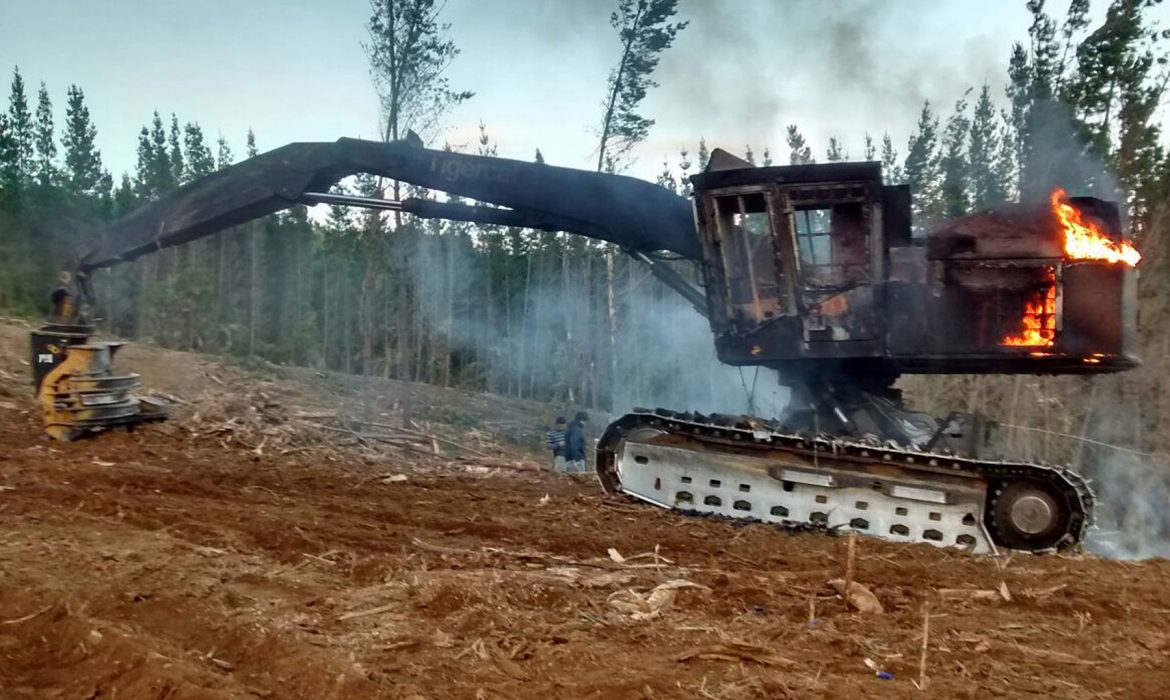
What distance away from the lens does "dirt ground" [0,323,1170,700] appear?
4.31 m

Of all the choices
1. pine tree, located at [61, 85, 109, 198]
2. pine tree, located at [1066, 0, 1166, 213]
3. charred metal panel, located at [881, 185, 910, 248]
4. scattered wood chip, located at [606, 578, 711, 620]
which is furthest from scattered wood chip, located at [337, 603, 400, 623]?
pine tree, located at [61, 85, 109, 198]

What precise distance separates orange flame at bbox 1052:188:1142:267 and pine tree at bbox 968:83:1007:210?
22230 millimetres

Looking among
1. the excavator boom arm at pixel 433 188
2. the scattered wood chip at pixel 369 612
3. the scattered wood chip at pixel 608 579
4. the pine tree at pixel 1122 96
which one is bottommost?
the scattered wood chip at pixel 608 579

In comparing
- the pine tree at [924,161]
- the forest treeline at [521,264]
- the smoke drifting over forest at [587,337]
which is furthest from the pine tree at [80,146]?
the pine tree at [924,161]

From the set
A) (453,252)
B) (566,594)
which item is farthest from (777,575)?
(453,252)

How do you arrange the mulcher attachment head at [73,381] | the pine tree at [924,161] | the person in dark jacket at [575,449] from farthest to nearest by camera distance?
the pine tree at [924,161], the person in dark jacket at [575,449], the mulcher attachment head at [73,381]

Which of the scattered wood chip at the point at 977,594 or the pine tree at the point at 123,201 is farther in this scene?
the pine tree at the point at 123,201

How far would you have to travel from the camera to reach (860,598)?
5887mm

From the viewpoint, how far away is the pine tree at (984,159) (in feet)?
104

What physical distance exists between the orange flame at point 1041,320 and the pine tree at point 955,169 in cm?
2348

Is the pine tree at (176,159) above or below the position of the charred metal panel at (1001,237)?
above

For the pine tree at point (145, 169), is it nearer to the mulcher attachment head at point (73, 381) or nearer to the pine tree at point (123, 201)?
the pine tree at point (123, 201)

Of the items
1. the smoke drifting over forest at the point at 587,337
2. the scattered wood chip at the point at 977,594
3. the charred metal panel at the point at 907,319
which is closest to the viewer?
the scattered wood chip at the point at 977,594

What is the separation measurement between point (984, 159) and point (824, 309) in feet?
110
